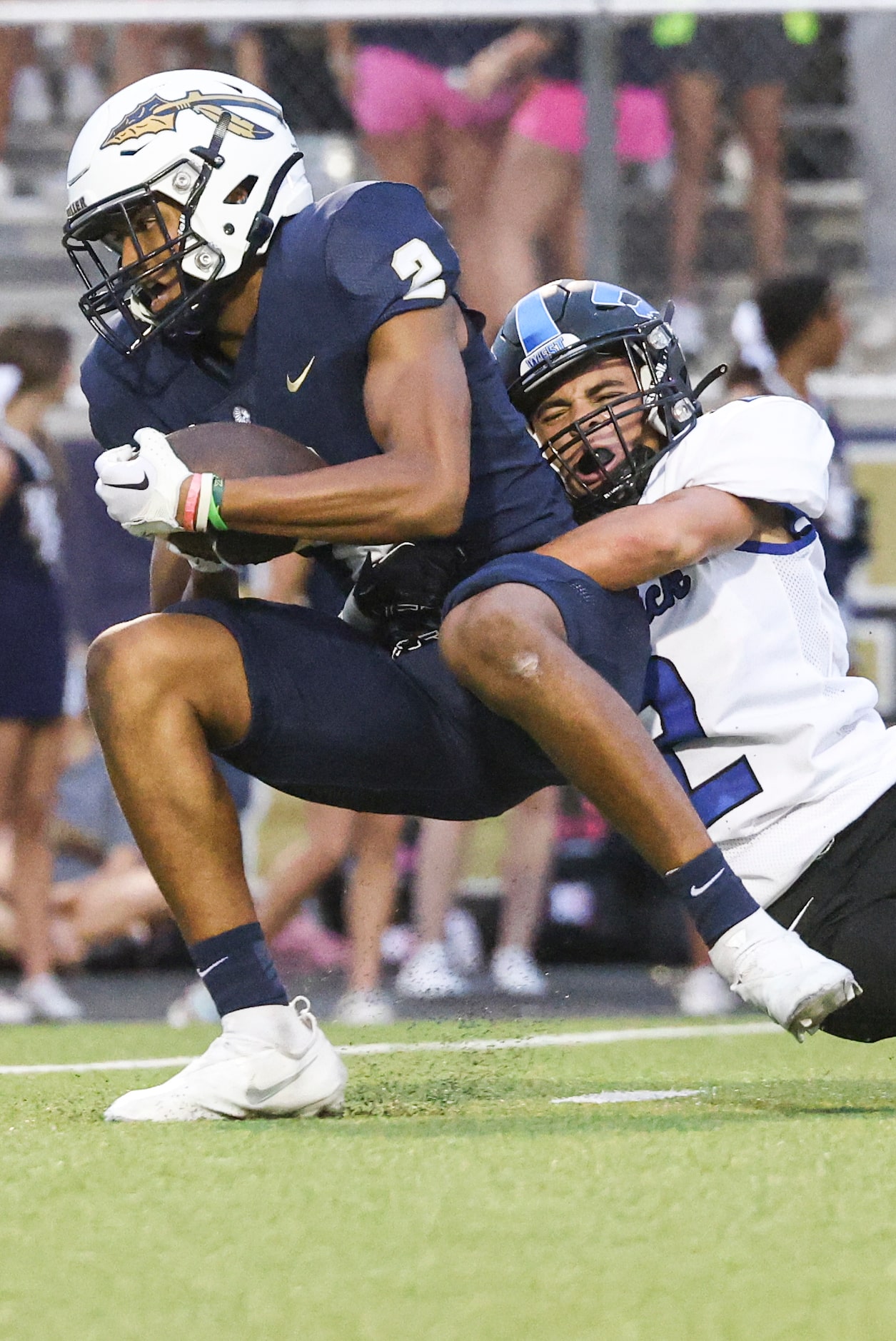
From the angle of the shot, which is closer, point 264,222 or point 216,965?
point 216,965

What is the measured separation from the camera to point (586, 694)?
252cm

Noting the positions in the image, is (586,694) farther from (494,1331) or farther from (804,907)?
(494,1331)

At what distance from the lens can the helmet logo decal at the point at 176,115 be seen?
288cm

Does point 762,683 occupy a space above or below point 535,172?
below

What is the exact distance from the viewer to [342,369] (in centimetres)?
278

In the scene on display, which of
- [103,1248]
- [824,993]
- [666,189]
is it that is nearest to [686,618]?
[824,993]

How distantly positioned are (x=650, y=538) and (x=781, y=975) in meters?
0.64

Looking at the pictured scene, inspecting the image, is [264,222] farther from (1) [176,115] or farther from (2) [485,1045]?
(2) [485,1045]

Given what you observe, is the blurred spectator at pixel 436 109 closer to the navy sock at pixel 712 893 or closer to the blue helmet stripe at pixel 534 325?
the blue helmet stripe at pixel 534 325

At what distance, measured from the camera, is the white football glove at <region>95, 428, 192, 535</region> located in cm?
256

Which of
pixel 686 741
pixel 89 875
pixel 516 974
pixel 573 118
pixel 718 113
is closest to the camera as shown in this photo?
pixel 686 741

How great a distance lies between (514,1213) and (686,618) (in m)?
1.20

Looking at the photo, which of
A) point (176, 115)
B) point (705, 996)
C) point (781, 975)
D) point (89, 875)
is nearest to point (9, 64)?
point (89, 875)

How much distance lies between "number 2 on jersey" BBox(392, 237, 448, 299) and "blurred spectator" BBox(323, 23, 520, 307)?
3.41 metres
